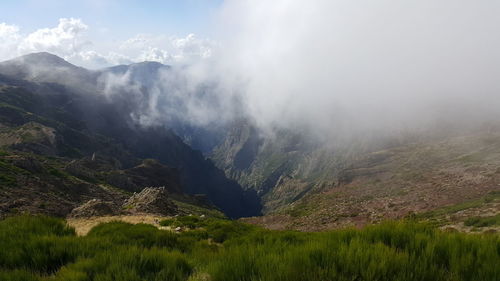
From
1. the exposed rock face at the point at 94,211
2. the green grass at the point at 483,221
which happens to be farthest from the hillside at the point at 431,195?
the exposed rock face at the point at 94,211

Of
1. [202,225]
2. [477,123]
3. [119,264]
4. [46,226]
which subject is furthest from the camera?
[477,123]

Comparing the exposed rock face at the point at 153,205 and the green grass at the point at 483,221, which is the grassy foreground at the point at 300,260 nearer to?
the exposed rock face at the point at 153,205

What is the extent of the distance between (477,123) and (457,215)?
431ft

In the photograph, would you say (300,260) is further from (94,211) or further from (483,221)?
(483,221)

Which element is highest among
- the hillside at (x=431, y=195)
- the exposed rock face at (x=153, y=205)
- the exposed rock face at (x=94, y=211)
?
the exposed rock face at (x=94, y=211)

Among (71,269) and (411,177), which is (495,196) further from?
(71,269)

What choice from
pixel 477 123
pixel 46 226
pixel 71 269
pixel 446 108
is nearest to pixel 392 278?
pixel 71 269

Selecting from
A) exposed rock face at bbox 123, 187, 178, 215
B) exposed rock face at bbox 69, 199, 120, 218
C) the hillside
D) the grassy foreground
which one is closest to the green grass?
the hillside

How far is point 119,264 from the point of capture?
4977mm

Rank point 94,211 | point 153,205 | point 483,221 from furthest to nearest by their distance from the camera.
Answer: point 153,205 → point 483,221 → point 94,211

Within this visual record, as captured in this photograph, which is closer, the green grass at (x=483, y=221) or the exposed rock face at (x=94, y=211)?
the exposed rock face at (x=94, y=211)

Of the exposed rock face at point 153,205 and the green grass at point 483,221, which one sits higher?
the exposed rock face at point 153,205

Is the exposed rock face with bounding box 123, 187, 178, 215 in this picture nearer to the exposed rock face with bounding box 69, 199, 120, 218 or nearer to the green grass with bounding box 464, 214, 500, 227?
the exposed rock face with bounding box 69, 199, 120, 218

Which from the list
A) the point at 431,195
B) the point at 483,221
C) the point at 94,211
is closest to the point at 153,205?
the point at 94,211
